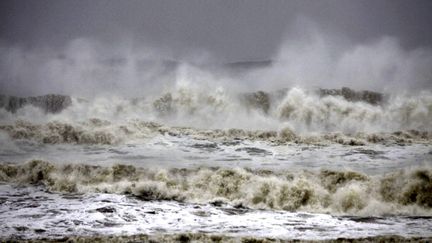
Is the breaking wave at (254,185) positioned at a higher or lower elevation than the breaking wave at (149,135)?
lower

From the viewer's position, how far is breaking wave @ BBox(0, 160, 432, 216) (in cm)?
629

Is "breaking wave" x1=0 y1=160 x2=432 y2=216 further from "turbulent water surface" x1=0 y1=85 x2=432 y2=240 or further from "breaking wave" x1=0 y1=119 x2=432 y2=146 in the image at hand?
"breaking wave" x1=0 y1=119 x2=432 y2=146

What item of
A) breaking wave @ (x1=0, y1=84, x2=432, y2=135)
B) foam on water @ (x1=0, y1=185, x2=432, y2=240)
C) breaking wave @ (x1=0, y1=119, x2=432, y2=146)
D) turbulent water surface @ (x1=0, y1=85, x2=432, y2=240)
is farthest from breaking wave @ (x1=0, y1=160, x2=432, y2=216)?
breaking wave @ (x1=0, y1=84, x2=432, y2=135)

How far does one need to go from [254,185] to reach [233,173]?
2.59 ft

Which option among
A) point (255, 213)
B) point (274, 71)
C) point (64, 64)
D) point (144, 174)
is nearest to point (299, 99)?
point (274, 71)

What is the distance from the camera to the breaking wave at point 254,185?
20.6ft

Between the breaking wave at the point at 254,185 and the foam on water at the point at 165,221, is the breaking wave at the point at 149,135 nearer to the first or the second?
the breaking wave at the point at 254,185

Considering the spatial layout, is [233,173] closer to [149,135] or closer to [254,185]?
[254,185]

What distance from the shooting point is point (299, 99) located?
1562 cm

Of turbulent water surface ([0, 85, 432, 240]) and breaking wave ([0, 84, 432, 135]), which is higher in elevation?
breaking wave ([0, 84, 432, 135])

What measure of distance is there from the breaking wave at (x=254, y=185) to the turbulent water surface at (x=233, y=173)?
0.02 metres

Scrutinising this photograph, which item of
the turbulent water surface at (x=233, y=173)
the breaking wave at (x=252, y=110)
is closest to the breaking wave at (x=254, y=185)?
the turbulent water surface at (x=233, y=173)

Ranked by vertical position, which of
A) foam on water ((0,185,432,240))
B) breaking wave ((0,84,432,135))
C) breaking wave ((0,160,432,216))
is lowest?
foam on water ((0,185,432,240))

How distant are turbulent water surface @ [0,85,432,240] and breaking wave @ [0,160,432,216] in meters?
0.02
